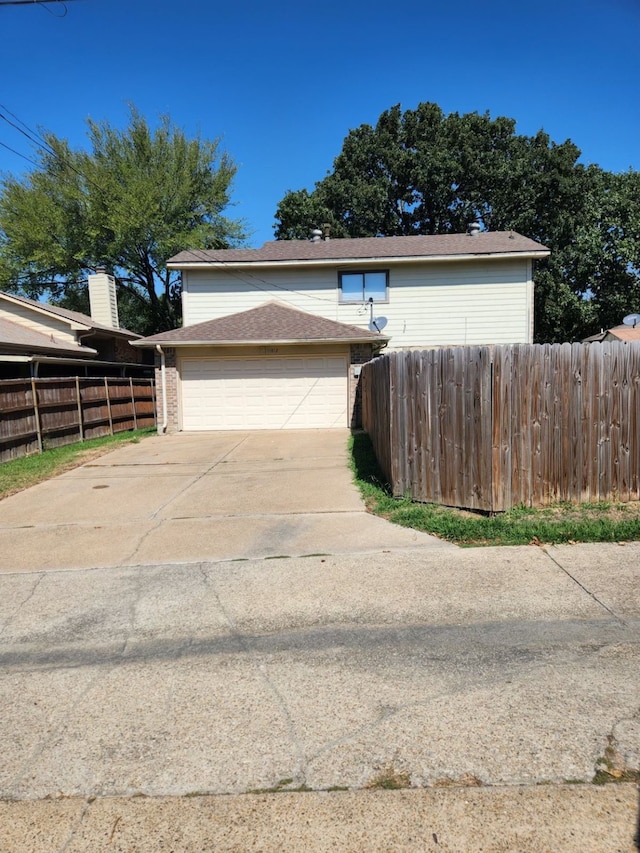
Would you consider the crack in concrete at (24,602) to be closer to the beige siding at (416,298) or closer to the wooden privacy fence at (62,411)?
the wooden privacy fence at (62,411)

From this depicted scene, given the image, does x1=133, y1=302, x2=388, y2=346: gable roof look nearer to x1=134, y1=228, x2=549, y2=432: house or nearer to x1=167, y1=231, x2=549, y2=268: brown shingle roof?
x1=134, y1=228, x2=549, y2=432: house

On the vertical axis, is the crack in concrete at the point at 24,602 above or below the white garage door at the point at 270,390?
below

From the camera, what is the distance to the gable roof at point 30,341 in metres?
15.4

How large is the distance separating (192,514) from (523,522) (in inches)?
163

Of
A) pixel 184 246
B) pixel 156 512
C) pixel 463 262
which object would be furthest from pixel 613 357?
pixel 184 246

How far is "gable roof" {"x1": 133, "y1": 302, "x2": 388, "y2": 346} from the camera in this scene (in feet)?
49.1

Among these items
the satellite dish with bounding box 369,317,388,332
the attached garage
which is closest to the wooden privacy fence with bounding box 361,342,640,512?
the attached garage

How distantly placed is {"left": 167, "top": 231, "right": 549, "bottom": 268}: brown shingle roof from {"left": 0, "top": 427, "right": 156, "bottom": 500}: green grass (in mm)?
7440

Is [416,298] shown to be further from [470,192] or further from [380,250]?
[470,192]

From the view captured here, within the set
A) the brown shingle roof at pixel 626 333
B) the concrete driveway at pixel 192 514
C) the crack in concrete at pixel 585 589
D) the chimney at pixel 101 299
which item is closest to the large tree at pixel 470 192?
A: the brown shingle roof at pixel 626 333

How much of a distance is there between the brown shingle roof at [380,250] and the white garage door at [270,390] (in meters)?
4.39

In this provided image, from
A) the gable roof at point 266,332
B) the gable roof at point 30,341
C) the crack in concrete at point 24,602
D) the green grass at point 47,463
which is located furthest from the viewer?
the gable roof at point 30,341

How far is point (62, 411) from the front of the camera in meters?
13.7

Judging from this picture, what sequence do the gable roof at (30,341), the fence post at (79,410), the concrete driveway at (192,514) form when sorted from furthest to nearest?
the gable roof at (30,341), the fence post at (79,410), the concrete driveway at (192,514)
